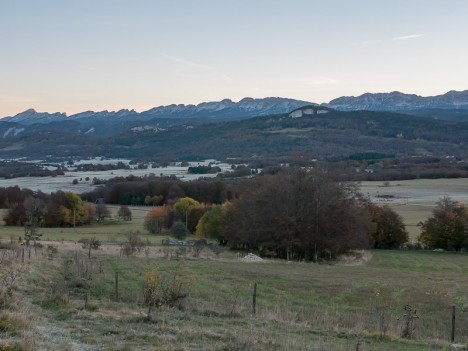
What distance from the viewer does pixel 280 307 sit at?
16.3m

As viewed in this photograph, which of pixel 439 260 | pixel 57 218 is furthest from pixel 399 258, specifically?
pixel 57 218

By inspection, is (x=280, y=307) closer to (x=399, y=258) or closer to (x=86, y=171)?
(x=399, y=258)

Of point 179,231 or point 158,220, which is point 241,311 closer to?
point 179,231

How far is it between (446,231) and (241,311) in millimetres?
49989

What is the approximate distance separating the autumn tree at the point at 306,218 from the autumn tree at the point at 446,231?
16576mm

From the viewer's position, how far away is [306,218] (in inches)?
1747

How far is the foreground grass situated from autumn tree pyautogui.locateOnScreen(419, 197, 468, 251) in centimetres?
3313

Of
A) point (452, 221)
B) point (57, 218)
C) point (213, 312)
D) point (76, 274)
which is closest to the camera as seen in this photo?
point (213, 312)

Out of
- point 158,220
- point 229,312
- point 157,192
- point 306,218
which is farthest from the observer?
point 157,192

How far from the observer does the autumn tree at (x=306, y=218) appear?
144 ft

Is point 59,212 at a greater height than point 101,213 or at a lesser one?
greater

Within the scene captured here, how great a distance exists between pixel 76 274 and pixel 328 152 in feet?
589

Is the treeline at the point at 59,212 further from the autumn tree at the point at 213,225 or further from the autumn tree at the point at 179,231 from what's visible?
the autumn tree at the point at 213,225

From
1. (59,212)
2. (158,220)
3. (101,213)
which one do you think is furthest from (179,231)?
(59,212)
